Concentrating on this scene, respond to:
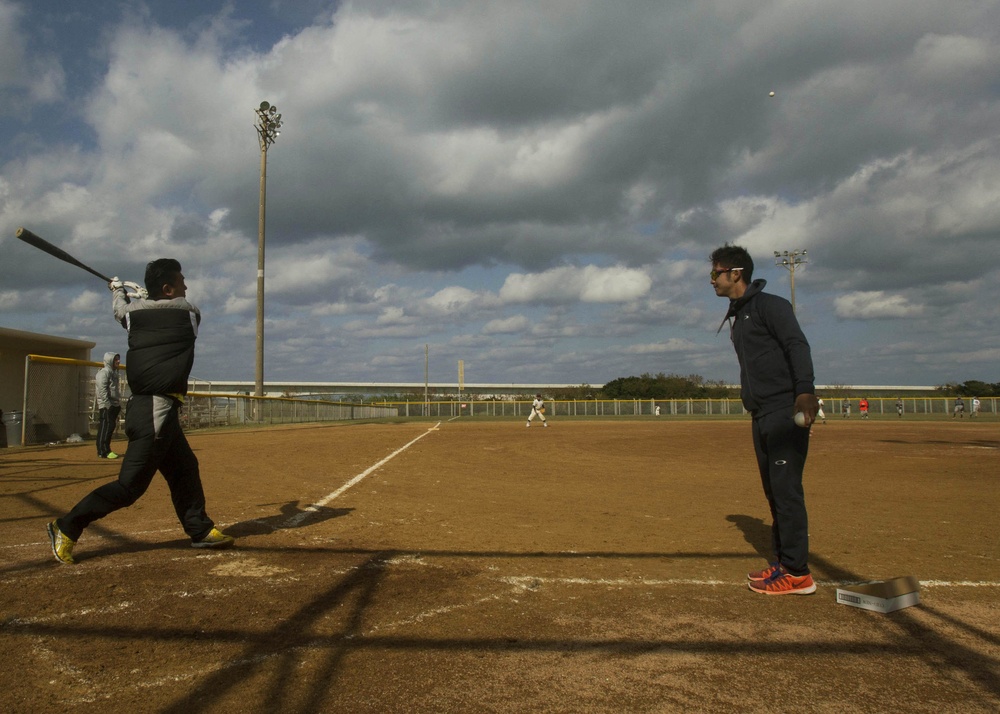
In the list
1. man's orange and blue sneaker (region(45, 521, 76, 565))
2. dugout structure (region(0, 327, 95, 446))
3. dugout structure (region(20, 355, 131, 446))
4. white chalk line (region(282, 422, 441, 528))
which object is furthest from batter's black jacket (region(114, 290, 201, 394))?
dugout structure (region(0, 327, 95, 446))

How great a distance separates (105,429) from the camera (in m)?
10.8

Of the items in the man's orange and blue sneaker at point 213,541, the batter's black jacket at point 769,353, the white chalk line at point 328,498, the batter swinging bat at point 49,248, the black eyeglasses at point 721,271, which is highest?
the batter swinging bat at point 49,248

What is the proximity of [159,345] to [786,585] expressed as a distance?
4.06 meters

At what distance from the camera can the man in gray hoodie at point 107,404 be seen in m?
10.8

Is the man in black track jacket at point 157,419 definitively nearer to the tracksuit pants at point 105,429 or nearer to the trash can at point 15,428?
the tracksuit pants at point 105,429

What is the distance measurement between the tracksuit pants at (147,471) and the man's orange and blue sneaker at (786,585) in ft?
11.1

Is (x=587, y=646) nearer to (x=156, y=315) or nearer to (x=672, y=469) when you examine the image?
(x=156, y=315)

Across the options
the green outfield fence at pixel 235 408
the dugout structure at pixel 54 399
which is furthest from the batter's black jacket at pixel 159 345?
the dugout structure at pixel 54 399

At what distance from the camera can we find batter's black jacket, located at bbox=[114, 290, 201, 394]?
410 centimetres

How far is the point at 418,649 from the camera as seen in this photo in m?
2.63

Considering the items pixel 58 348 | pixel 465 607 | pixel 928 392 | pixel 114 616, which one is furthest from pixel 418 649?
pixel 928 392

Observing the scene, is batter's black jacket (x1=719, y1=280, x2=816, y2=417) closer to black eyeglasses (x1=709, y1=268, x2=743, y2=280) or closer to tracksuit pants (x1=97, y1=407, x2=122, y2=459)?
black eyeglasses (x1=709, y1=268, x2=743, y2=280)

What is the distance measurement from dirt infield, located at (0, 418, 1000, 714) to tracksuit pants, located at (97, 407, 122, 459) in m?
4.43

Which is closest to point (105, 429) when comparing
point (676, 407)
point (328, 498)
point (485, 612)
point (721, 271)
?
point (328, 498)
